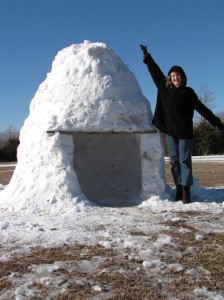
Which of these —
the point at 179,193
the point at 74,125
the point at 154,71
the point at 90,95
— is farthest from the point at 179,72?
the point at 179,193

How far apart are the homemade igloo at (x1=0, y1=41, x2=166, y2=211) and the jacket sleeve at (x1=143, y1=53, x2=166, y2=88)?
1.76 ft

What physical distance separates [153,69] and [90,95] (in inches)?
39.3

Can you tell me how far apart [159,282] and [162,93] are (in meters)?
3.26

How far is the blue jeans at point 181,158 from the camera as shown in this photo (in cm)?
561

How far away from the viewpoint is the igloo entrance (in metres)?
7.42

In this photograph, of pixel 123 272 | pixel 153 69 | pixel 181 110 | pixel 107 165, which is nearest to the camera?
pixel 123 272

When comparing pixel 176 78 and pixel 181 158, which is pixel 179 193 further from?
pixel 176 78

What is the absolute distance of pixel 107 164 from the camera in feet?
25.8

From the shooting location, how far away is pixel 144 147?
241 inches

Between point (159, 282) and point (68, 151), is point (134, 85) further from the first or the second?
point (159, 282)

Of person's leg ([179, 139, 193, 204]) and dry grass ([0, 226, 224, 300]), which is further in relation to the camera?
person's leg ([179, 139, 193, 204])

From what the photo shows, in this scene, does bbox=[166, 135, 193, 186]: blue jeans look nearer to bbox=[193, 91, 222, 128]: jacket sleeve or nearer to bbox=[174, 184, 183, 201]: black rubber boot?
bbox=[174, 184, 183, 201]: black rubber boot

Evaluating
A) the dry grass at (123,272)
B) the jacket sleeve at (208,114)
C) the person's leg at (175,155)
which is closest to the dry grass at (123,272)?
the dry grass at (123,272)

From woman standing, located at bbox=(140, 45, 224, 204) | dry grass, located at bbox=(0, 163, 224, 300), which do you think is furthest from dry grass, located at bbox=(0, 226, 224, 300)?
woman standing, located at bbox=(140, 45, 224, 204)
